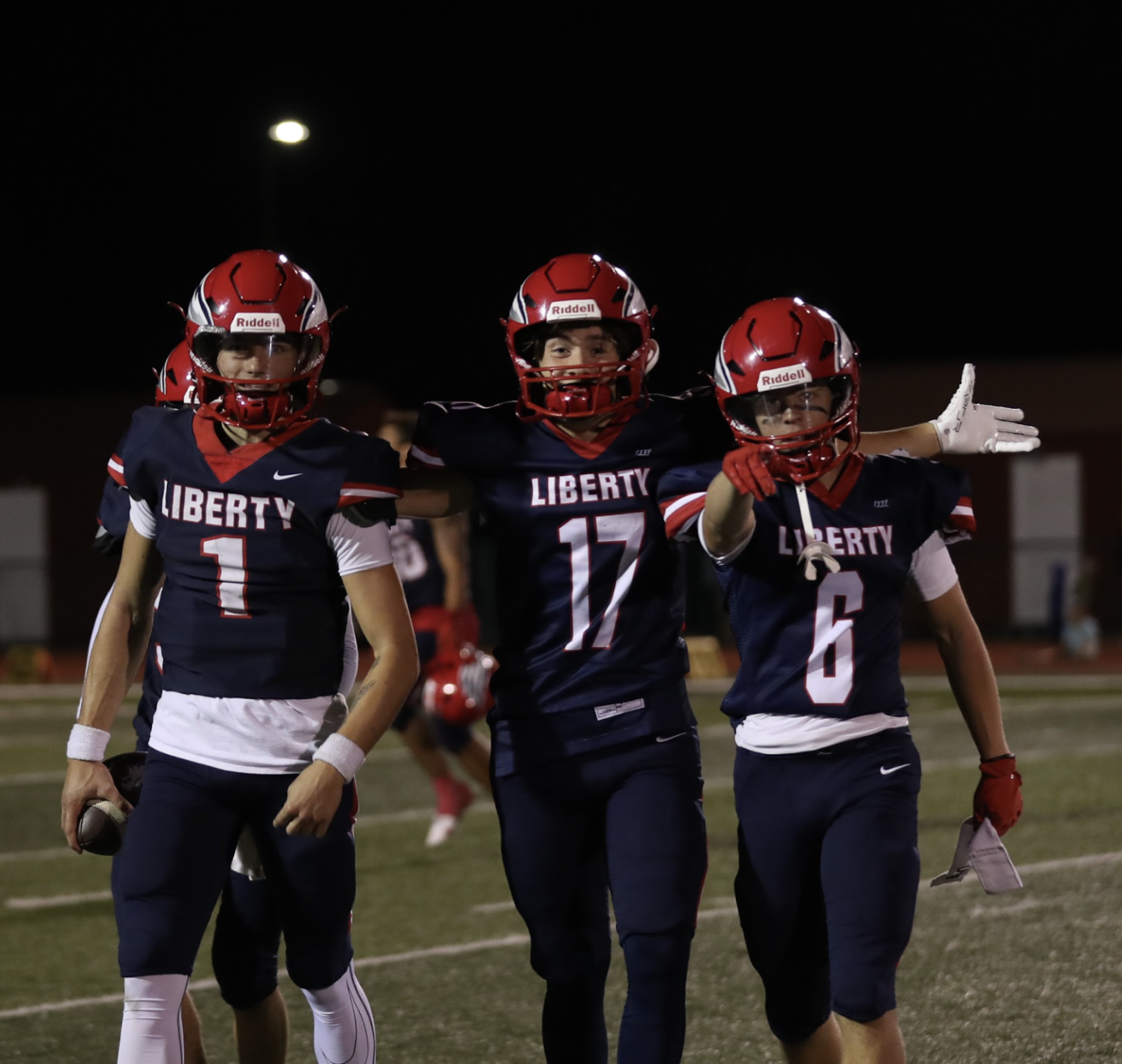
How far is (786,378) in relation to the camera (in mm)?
3467

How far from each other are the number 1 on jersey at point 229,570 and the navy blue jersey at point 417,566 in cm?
444

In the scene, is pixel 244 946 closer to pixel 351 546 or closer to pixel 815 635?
pixel 351 546

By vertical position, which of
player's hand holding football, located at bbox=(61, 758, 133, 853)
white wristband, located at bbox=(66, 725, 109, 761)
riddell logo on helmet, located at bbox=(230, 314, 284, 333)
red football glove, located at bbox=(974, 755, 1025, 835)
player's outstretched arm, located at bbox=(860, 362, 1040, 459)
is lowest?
red football glove, located at bbox=(974, 755, 1025, 835)

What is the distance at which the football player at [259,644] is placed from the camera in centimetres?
332

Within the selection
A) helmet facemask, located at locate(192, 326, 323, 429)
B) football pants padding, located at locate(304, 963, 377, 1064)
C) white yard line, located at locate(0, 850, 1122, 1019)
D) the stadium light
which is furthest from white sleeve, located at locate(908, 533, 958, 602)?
the stadium light

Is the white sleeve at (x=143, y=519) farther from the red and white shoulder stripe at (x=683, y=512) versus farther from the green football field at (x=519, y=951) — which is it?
the green football field at (x=519, y=951)

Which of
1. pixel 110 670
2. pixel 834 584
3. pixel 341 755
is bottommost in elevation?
pixel 341 755

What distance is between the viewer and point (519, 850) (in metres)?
3.58

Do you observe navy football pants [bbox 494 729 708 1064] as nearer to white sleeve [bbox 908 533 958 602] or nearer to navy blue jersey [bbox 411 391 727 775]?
navy blue jersey [bbox 411 391 727 775]

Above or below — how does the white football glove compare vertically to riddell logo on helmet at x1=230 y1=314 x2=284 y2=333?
below

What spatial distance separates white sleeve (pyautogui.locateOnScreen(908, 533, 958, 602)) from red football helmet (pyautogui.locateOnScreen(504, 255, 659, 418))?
2.35ft

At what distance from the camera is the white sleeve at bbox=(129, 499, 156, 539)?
353cm

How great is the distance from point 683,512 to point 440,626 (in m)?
4.34

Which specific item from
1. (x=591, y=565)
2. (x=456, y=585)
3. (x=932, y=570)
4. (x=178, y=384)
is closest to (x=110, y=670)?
(x=178, y=384)
